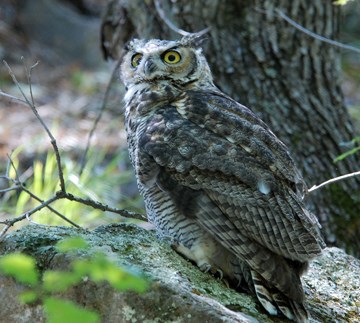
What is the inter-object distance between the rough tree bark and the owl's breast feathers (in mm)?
1407

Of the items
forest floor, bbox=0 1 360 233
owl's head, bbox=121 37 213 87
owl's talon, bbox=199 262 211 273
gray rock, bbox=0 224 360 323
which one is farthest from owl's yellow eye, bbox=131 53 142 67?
forest floor, bbox=0 1 360 233

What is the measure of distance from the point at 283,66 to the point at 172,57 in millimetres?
1354

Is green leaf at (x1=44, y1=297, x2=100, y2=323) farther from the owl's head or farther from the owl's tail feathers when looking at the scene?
the owl's head

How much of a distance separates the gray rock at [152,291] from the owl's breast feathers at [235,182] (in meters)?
0.19

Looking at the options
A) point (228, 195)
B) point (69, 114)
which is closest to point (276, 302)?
point (228, 195)

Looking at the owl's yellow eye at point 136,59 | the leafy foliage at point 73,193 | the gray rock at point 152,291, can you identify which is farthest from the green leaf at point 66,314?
the leafy foliage at point 73,193

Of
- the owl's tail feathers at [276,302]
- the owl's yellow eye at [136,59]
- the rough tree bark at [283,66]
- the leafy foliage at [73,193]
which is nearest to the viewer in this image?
the owl's tail feathers at [276,302]

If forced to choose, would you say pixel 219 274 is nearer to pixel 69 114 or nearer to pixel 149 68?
pixel 149 68

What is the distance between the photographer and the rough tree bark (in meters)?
4.68

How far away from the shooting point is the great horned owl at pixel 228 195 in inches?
113

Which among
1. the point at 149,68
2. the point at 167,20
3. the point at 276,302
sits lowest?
the point at 276,302

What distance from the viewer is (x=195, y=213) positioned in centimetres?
298

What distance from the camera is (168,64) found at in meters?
3.63

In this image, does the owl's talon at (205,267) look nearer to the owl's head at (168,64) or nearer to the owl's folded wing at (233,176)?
the owl's folded wing at (233,176)
